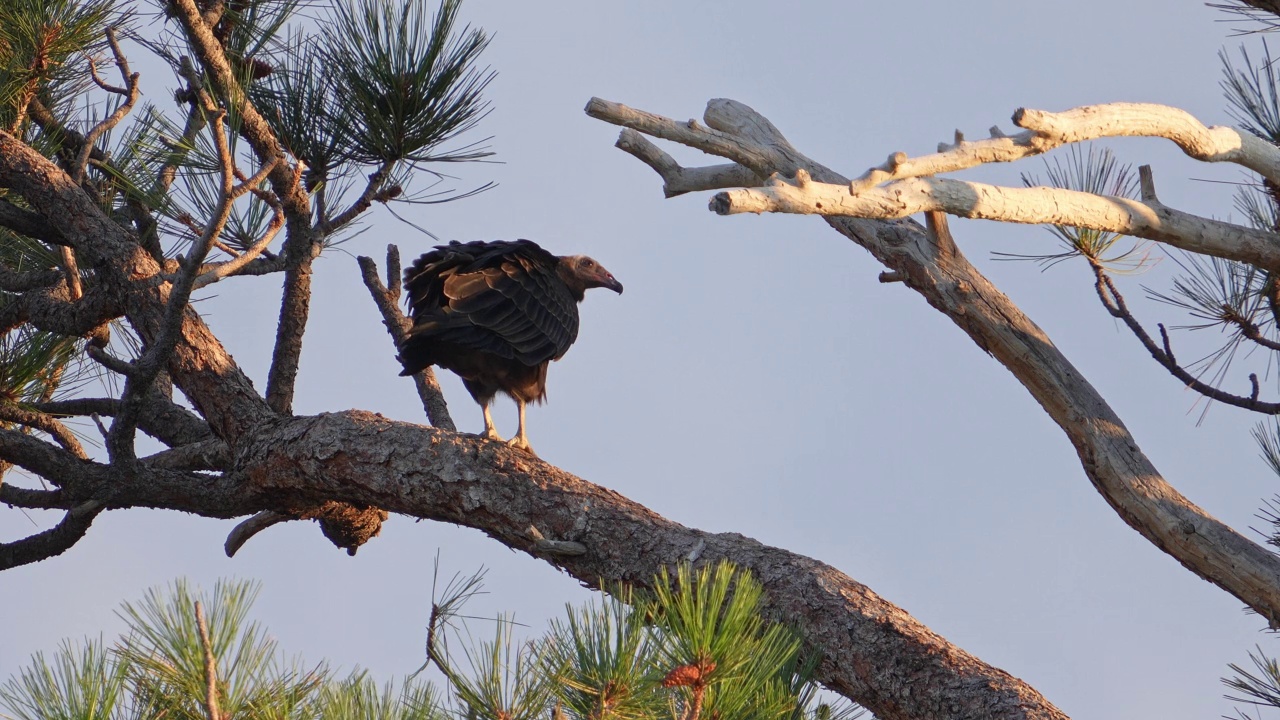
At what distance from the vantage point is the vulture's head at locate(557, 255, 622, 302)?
567cm

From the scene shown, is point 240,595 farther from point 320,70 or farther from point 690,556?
point 320,70

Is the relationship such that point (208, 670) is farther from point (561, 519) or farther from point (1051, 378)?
point (1051, 378)

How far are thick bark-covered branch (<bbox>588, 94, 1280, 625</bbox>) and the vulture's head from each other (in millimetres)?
1642

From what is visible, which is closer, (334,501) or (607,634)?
(607,634)

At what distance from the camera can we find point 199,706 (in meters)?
2.04

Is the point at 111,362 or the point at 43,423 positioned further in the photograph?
the point at 43,423

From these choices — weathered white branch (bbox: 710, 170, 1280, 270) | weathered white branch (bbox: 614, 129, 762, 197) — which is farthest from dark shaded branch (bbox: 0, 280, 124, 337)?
weathered white branch (bbox: 710, 170, 1280, 270)

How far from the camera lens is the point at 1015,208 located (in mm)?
3312

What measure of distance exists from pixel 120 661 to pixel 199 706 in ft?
0.51

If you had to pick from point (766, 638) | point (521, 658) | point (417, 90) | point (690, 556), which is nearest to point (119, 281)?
point (417, 90)

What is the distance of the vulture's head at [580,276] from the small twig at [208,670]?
3833 mm

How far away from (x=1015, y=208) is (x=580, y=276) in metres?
2.72

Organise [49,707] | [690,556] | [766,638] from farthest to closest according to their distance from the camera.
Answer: [690,556] → [766,638] → [49,707]

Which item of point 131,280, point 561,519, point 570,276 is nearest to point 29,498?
point 131,280
